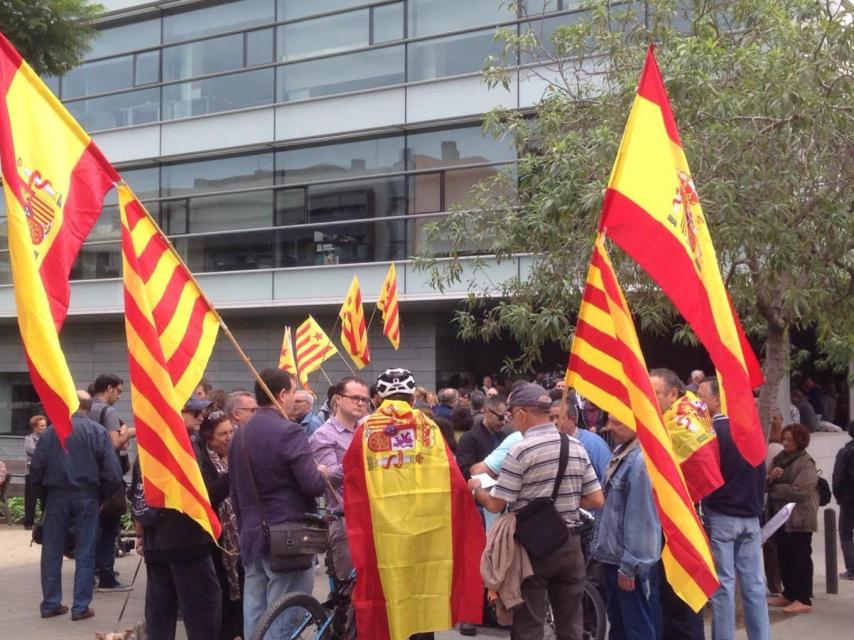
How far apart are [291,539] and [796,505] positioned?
4812mm

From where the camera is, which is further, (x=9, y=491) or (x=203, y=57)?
(x=203, y=57)

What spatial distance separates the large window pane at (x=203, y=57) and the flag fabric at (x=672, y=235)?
19439mm

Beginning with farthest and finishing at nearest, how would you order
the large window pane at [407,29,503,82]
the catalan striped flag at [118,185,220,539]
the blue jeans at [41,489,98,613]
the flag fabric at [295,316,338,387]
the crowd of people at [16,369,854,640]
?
1. the large window pane at [407,29,503,82]
2. the flag fabric at [295,316,338,387]
3. the blue jeans at [41,489,98,613]
4. the crowd of people at [16,369,854,640]
5. the catalan striped flag at [118,185,220,539]

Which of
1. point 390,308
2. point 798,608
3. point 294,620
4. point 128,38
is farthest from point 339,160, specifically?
point 294,620

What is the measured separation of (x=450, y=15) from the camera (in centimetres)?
2183

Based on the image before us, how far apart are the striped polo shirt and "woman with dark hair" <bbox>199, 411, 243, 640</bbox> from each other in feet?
6.63

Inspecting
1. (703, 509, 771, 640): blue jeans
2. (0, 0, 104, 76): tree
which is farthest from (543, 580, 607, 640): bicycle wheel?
(0, 0, 104, 76): tree

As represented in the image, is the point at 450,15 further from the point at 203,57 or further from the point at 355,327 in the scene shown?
the point at 355,327

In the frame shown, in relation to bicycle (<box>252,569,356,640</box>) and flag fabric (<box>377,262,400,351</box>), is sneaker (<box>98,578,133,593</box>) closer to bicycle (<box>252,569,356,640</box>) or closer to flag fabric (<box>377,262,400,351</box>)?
bicycle (<box>252,569,356,640</box>)

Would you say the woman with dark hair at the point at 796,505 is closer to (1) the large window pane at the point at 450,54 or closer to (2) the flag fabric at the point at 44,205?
(2) the flag fabric at the point at 44,205

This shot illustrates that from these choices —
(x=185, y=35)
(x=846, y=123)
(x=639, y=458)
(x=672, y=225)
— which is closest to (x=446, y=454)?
(x=639, y=458)

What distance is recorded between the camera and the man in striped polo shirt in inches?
252

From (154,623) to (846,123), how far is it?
6561 millimetres

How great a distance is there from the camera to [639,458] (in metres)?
7.36
